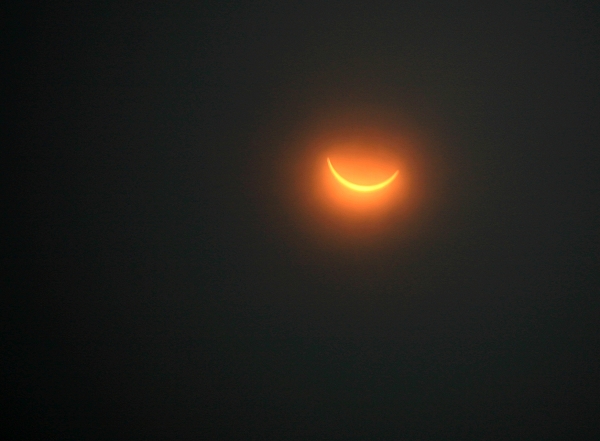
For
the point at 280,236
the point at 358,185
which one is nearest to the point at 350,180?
the point at 358,185

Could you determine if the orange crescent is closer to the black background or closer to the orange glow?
the orange glow

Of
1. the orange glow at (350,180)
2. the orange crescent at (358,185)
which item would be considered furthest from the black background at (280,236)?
the orange crescent at (358,185)

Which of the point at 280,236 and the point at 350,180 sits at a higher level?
the point at 350,180

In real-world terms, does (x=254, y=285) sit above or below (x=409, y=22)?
below

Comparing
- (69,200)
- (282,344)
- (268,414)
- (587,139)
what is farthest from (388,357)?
(69,200)

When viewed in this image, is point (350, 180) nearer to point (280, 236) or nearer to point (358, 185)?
point (358, 185)

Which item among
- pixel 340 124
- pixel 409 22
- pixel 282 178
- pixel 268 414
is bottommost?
pixel 268 414

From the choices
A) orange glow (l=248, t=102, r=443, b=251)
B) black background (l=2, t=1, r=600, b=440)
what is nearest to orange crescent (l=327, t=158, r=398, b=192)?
orange glow (l=248, t=102, r=443, b=251)

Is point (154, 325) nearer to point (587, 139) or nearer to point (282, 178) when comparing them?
point (282, 178)
